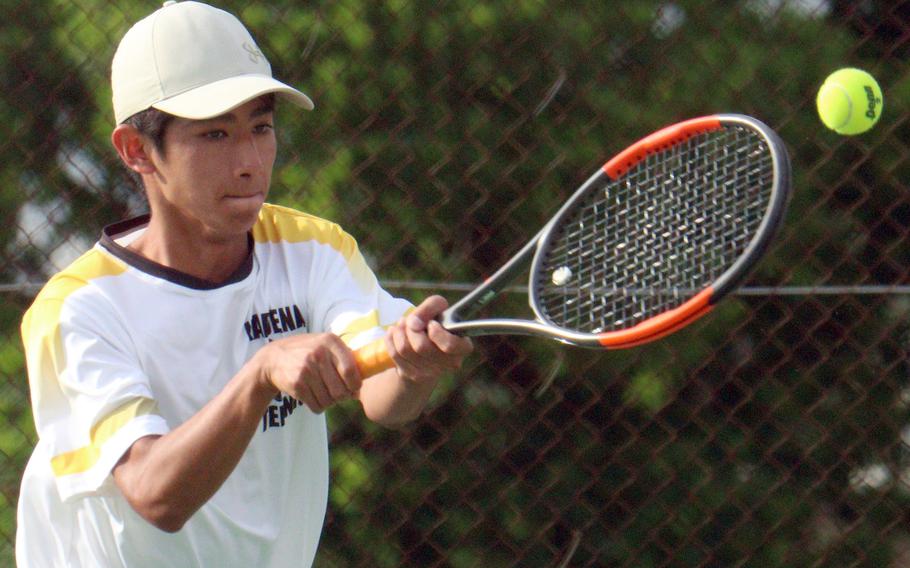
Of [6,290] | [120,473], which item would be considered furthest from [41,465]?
[6,290]

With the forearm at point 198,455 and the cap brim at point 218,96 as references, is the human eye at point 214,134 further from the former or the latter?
the forearm at point 198,455

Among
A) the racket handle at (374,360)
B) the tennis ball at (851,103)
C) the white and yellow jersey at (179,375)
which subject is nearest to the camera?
the racket handle at (374,360)

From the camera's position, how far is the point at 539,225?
3742 mm

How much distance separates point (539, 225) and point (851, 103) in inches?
29.6

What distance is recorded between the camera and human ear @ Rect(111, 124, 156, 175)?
8.11 feet

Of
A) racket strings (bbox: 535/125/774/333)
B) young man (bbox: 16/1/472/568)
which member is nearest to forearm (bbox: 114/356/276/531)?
young man (bbox: 16/1/472/568)

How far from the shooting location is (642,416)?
3793 millimetres

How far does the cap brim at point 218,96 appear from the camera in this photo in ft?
7.52

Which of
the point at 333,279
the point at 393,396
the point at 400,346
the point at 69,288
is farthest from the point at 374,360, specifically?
the point at 69,288

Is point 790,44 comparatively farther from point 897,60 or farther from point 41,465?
point 41,465

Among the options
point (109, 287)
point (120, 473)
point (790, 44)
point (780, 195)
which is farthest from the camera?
point (790, 44)

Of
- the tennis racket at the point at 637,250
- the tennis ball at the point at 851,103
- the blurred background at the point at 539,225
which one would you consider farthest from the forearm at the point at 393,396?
the tennis ball at the point at 851,103

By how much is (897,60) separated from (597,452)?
3.74 ft

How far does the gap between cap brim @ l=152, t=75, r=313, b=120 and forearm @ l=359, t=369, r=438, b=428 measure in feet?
1.45
